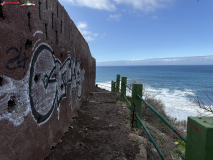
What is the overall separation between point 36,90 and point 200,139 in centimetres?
180

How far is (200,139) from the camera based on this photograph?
901 millimetres

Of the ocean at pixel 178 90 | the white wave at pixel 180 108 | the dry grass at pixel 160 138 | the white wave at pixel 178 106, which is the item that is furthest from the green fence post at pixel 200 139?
the white wave at pixel 180 108

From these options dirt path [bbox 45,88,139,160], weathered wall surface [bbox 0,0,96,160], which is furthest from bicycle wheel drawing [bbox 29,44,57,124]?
dirt path [bbox 45,88,139,160]

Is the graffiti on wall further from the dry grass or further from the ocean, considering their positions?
the ocean

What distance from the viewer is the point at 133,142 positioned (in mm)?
2770

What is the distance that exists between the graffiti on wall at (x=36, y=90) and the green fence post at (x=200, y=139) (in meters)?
1.57

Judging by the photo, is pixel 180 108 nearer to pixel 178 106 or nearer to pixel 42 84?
pixel 178 106

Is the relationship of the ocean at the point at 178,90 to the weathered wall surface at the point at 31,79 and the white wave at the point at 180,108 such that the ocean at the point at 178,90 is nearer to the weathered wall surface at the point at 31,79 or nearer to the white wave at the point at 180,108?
the white wave at the point at 180,108

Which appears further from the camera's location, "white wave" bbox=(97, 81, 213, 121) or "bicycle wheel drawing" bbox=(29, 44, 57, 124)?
"white wave" bbox=(97, 81, 213, 121)

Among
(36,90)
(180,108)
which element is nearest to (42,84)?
(36,90)

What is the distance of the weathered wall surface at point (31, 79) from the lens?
133 cm

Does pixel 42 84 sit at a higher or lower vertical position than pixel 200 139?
higher

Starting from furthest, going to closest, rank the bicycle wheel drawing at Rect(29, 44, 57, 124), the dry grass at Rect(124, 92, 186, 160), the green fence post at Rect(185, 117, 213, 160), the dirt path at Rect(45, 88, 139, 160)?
the dry grass at Rect(124, 92, 186, 160) < the dirt path at Rect(45, 88, 139, 160) < the bicycle wheel drawing at Rect(29, 44, 57, 124) < the green fence post at Rect(185, 117, 213, 160)

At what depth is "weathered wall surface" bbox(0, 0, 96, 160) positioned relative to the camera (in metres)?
1.33
